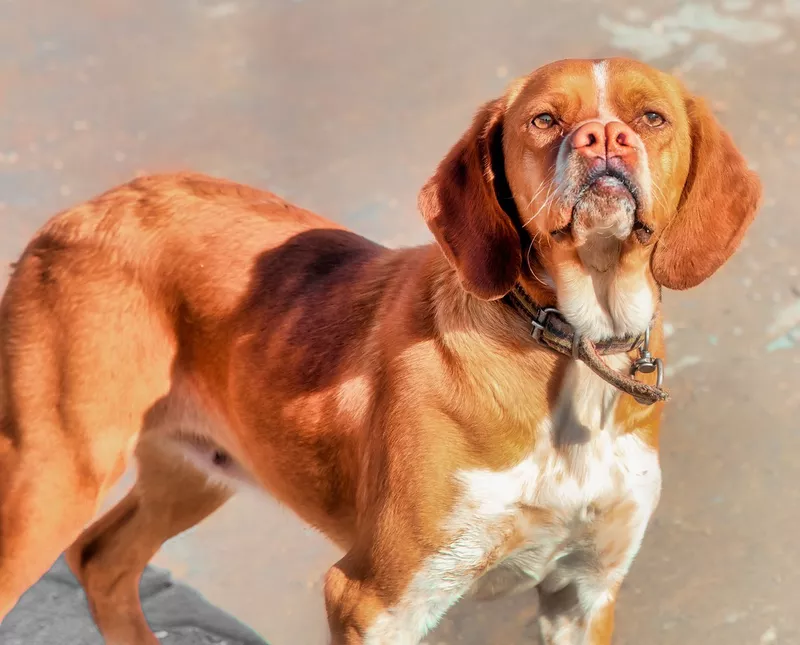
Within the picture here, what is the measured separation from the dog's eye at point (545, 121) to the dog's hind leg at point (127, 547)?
184 cm

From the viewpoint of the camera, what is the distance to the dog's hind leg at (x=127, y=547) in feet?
12.9

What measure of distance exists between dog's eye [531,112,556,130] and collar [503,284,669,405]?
1.23ft

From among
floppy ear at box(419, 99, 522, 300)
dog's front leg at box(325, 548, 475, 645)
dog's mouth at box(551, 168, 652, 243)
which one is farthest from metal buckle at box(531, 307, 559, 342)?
dog's front leg at box(325, 548, 475, 645)

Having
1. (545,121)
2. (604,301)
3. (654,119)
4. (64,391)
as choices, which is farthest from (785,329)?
(64,391)

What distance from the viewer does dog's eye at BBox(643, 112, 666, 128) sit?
2.64m

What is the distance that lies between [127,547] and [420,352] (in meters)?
1.59

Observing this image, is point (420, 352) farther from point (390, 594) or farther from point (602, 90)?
point (602, 90)

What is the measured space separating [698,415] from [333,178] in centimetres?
259

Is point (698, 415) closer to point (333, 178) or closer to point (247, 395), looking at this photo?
point (247, 395)

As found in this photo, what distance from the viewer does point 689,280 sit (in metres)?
2.75

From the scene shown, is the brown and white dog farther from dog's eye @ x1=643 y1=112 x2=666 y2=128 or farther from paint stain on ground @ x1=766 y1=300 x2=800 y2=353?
paint stain on ground @ x1=766 y1=300 x2=800 y2=353

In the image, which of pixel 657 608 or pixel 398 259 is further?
pixel 657 608

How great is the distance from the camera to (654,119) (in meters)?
2.65

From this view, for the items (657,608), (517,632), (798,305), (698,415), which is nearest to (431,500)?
(517,632)
